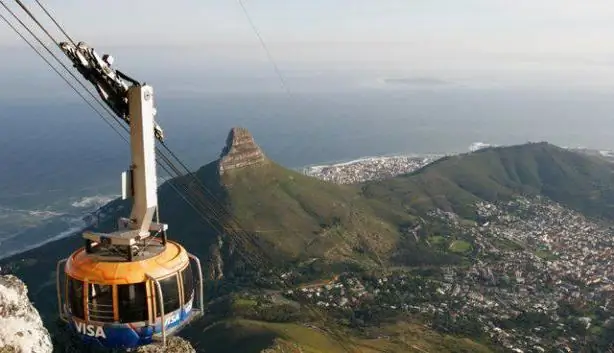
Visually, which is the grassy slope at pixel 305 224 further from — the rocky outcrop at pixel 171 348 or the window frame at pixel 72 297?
the window frame at pixel 72 297

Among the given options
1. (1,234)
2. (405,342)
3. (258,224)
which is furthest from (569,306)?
(1,234)

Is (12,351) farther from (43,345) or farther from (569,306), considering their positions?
(569,306)

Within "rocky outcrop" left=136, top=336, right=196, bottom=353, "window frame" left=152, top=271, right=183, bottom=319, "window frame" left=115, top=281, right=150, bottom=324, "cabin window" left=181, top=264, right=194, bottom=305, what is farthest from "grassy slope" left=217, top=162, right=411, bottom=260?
"window frame" left=115, top=281, right=150, bottom=324

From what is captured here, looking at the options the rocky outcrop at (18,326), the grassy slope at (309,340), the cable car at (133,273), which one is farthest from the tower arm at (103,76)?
the grassy slope at (309,340)

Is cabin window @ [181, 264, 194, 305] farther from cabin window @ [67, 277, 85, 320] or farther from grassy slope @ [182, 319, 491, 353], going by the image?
grassy slope @ [182, 319, 491, 353]

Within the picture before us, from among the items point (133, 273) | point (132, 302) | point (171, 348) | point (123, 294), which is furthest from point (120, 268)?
point (171, 348)

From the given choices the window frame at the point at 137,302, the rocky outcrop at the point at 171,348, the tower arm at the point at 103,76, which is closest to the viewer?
the tower arm at the point at 103,76

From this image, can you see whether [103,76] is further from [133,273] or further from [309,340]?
[309,340]
